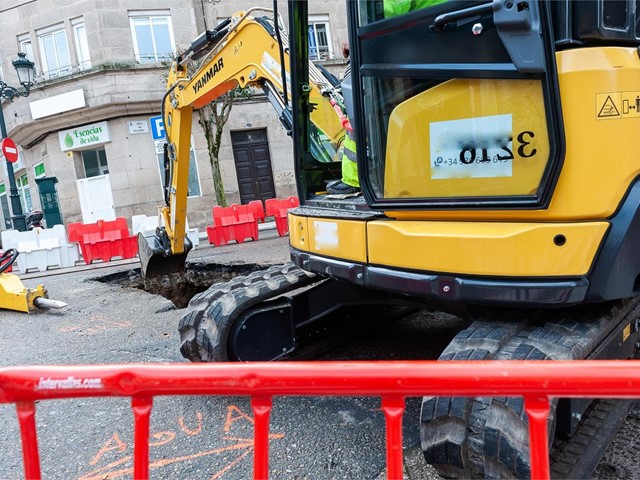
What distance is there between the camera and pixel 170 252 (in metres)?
6.61

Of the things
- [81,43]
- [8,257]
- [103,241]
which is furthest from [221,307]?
[81,43]

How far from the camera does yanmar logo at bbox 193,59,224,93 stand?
188 inches

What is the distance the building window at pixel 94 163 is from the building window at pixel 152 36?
361 centimetres

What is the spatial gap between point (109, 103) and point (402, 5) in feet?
54.2

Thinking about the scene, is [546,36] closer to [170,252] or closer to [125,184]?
[170,252]

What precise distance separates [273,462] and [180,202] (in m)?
4.10

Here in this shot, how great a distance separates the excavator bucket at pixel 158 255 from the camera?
21.8 ft

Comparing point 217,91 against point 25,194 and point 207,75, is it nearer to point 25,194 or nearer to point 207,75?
point 207,75

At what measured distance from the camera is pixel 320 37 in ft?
62.2

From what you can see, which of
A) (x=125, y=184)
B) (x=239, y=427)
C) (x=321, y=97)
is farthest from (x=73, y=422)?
(x=125, y=184)

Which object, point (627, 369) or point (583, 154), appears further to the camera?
point (583, 154)

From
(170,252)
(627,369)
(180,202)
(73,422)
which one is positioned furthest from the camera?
(170,252)

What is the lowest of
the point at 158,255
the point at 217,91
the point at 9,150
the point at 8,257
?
the point at 158,255

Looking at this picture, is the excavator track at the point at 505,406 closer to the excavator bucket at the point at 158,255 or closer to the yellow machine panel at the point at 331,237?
the yellow machine panel at the point at 331,237
